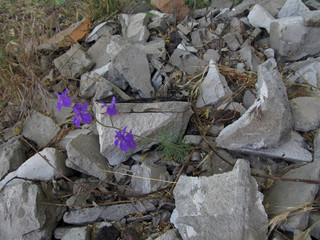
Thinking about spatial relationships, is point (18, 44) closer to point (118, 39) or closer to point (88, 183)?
point (118, 39)

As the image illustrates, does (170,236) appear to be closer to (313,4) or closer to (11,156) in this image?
(11,156)

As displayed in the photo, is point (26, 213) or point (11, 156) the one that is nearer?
point (26, 213)

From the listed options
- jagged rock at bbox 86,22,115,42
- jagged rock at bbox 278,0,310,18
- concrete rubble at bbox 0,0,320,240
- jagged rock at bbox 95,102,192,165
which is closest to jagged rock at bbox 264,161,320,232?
concrete rubble at bbox 0,0,320,240

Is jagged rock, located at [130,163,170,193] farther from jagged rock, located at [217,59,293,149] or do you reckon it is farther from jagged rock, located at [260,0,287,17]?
jagged rock, located at [260,0,287,17]

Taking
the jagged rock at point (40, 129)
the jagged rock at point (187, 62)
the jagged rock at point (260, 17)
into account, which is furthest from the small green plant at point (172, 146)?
the jagged rock at point (260, 17)

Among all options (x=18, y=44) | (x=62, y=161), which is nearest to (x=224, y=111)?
(x=62, y=161)

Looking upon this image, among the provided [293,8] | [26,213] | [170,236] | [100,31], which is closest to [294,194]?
[170,236]

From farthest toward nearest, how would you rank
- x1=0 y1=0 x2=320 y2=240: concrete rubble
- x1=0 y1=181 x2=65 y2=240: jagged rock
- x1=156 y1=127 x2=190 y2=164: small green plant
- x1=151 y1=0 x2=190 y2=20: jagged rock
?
1. x1=151 y1=0 x2=190 y2=20: jagged rock
2. x1=156 y1=127 x2=190 y2=164: small green plant
3. x1=0 y1=181 x2=65 y2=240: jagged rock
4. x1=0 y1=0 x2=320 y2=240: concrete rubble
